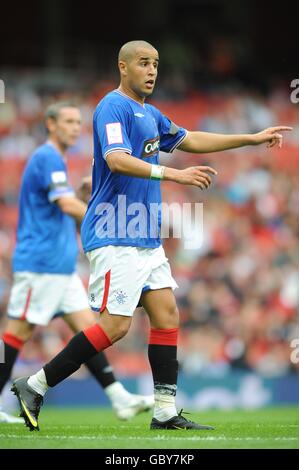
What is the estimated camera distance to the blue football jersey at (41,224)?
8703 millimetres

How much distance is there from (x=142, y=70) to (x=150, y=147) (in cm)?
52

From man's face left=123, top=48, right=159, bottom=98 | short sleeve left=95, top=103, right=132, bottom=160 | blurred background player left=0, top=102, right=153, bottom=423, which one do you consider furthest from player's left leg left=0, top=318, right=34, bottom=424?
man's face left=123, top=48, right=159, bottom=98

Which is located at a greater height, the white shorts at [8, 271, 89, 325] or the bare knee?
the white shorts at [8, 271, 89, 325]

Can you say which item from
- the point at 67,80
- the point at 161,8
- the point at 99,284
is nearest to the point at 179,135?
the point at 99,284

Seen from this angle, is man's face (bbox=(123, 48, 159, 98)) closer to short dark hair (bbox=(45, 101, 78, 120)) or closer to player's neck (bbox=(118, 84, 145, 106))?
player's neck (bbox=(118, 84, 145, 106))

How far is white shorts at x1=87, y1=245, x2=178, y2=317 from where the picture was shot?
21.5 feet

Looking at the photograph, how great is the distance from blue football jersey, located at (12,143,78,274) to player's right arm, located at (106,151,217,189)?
2322 millimetres

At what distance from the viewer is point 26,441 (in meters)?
6.05

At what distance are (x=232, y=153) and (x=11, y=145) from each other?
396cm

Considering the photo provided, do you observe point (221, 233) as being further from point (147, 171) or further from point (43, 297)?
point (147, 171)

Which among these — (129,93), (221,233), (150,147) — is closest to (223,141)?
(150,147)

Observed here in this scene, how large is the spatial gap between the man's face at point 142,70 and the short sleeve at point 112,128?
0.26 meters

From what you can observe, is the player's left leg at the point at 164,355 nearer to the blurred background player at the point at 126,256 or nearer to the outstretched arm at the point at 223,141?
the blurred background player at the point at 126,256

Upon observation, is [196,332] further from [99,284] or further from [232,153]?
[99,284]
